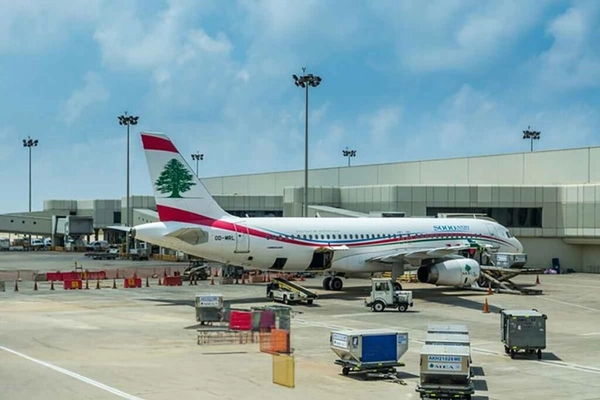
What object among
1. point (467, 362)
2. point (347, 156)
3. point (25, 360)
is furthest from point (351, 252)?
point (347, 156)

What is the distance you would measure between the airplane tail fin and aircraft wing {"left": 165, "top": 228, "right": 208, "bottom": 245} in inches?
22.4

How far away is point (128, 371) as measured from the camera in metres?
24.2

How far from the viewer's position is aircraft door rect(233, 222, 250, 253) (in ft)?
154

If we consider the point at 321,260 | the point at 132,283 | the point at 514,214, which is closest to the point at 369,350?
the point at 321,260

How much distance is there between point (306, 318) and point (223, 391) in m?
18.1

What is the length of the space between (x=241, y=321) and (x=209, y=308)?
279 centimetres

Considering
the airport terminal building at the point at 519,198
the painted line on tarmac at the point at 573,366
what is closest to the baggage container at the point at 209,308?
the painted line on tarmac at the point at 573,366

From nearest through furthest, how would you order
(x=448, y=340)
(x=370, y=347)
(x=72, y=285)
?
(x=448, y=340) → (x=370, y=347) → (x=72, y=285)

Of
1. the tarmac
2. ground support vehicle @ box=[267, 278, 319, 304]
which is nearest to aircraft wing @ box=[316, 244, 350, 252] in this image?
the tarmac

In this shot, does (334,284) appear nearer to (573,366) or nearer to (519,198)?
(519,198)

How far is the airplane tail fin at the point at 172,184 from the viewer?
4425 centimetres

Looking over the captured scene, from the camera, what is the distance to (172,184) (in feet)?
147

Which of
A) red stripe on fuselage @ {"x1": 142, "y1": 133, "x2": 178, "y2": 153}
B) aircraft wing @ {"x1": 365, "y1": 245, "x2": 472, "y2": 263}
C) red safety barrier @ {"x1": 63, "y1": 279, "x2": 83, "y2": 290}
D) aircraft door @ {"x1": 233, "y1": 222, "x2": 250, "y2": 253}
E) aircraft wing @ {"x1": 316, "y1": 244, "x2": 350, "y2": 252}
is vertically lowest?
red safety barrier @ {"x1": 63, "y1": 279, "x2": 83, "y2": 290}

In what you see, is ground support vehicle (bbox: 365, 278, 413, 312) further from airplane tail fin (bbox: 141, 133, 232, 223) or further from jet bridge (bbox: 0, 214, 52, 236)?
jet bridge (bbox: 0, 214, 52, 236)
